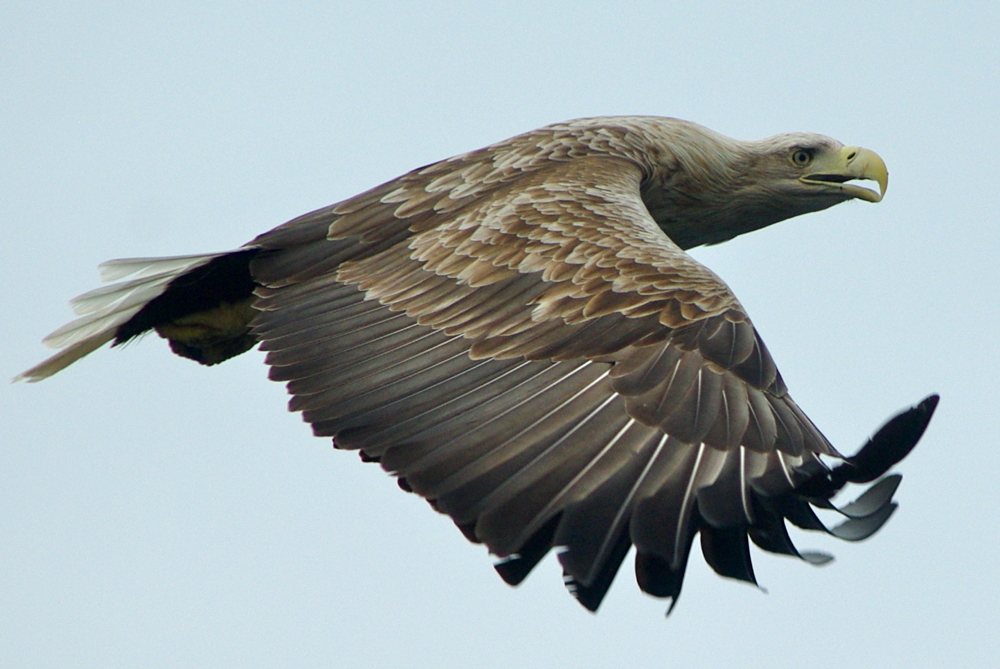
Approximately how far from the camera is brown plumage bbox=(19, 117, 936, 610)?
4.29m

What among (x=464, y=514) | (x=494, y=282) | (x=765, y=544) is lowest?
(x=765, y=544)

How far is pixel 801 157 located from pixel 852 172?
0.28 meters

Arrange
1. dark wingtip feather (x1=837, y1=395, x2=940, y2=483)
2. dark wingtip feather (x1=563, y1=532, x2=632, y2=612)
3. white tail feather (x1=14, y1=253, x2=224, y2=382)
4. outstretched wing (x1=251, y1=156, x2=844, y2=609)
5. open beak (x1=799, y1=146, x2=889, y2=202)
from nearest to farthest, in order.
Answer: dark wingtip feather (x1=563, y1=532, x2=632, y2=612)
outstretched wing (x1=251, y1=156, x2=844, y2=609)
dark wingtip feather (x1=837, y1=395, x2=940, y2=483)
white tail feather (x1=14, y1=253, x2=224, y2=382)
open beak (x1=799, y1=146, x2=889, y2=202)

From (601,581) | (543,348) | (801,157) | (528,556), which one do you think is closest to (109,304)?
(543,348)

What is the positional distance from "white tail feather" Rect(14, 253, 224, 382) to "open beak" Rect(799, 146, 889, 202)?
3146mm

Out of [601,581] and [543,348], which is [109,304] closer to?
[543,348]

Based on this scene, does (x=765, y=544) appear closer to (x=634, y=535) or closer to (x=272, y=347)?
(x=634, y=535)

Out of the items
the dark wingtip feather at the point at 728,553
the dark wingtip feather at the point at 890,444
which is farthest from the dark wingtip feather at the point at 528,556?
the dark wingtip feather at the point at 890,444

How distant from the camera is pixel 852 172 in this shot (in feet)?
23.9

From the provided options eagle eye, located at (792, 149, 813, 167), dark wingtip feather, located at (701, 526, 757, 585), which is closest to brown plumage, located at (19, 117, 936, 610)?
dark wingtip feather, located at (701, 526, 757, 585)

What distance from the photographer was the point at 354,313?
5.59 meters

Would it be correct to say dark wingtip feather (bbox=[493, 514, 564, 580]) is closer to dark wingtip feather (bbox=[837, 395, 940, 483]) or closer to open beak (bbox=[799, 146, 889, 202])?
dark wingtip feather (bbox=[837, 395, 940, 483])

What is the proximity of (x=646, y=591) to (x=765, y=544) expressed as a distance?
49cm

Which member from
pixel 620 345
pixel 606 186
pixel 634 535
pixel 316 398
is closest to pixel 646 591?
pixel 634 535
